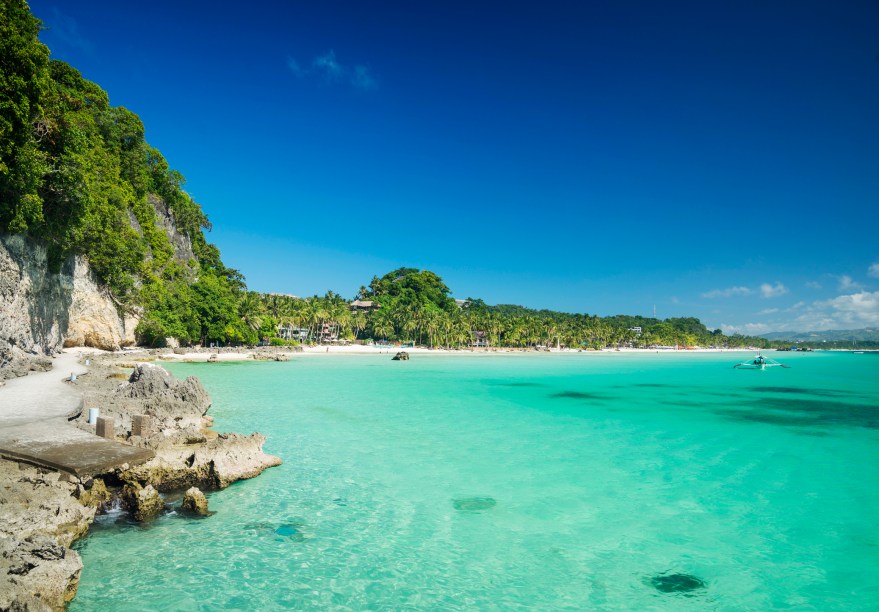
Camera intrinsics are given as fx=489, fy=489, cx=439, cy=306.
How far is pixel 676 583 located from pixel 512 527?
2485mm

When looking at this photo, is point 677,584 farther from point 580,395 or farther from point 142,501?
point 580,395

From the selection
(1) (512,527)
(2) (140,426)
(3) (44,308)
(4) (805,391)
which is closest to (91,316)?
(3) (44,308)

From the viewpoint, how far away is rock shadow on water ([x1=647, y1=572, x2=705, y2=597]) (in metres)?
6.07

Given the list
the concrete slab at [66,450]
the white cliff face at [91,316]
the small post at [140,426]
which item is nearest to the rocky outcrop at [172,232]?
the white cliff face at [91,316]

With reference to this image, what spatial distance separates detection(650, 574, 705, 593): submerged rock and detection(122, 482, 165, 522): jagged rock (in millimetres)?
7120

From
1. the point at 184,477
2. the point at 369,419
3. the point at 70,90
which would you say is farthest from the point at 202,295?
the point at 184,477

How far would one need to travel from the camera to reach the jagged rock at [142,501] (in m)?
7.19

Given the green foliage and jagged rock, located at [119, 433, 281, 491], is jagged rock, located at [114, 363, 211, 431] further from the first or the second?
the green foliage

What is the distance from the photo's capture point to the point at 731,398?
93.5 feet

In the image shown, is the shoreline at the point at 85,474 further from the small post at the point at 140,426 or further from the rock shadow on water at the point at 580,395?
the rock shadow on water at the point at 580,395

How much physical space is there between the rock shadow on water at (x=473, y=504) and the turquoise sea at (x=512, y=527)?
6 cm

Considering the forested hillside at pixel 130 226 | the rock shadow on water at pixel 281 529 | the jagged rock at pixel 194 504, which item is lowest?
the rock shadow on water at pixel 281 529

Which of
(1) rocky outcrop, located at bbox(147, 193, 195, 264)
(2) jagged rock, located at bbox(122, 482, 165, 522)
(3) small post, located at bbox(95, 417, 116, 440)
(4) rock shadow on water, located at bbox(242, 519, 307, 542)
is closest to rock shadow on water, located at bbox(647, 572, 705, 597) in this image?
(4) rock shadow on water, located at bbox(242, 519, 307, 542)

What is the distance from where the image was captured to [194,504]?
297 inches
